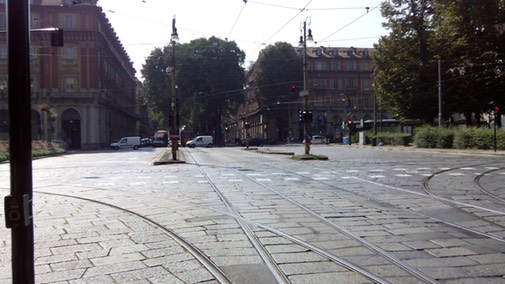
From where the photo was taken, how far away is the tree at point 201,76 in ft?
239

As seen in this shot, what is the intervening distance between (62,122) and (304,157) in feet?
144

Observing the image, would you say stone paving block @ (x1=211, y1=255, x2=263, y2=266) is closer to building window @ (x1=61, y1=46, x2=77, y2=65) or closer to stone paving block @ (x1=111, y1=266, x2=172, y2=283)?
stone paving block @ (x1=111, y1=266, x2=172, y2=283)

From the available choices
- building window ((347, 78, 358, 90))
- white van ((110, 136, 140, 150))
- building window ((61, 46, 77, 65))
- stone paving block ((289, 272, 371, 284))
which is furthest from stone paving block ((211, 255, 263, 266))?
building window ((347, 78, 358, 90))

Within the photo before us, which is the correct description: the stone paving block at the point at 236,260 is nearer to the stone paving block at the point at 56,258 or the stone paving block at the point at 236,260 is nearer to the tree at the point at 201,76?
the stone paving block at the point at 56,258

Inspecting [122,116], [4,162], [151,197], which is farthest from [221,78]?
[151,197]

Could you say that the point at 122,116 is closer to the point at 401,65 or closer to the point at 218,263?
the point at 401,65

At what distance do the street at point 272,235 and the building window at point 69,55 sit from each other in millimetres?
51733

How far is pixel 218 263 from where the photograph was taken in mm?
5281

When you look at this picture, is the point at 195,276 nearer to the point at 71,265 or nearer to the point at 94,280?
the point at 94,280

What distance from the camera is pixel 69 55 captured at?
197 feet

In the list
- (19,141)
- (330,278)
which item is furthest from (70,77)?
(19,141)

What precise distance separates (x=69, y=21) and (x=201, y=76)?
20.6 meters

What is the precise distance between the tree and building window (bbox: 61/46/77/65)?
590 inches

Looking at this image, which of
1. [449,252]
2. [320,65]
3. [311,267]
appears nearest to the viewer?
[311,267]
